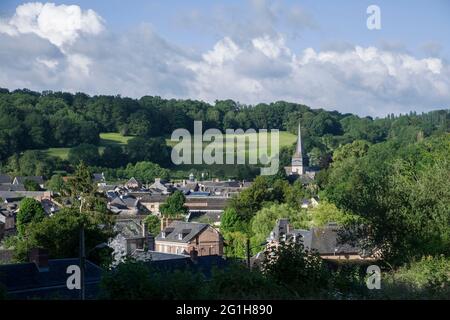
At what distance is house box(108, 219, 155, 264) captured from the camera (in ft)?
84.9

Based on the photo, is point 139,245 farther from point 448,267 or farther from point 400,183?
point 448,267

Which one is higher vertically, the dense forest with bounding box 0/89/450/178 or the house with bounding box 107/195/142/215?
the dense forest with bounding box 0/89/450/178

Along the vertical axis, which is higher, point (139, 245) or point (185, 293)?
point (185, 293)

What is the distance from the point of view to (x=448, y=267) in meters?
12.4

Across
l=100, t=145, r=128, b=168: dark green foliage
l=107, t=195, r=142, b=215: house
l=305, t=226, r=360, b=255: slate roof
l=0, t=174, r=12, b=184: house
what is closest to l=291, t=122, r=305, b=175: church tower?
l=100, t=145, r=128, b=168: dark green foliage

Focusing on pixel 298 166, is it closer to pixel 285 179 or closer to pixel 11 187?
pixel 285 179

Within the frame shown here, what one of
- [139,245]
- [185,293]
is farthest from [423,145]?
[185,293]

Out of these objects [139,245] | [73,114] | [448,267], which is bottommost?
[139,245]

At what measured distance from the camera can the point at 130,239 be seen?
28938 millimetres

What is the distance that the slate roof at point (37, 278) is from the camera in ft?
48.4

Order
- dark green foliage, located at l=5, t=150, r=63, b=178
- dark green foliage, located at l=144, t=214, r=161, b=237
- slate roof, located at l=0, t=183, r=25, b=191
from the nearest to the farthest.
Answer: dark green foliage, located at l=144, t=214, r=161, b=237 < slate roof, located at l=0, t=183, r=25, b=191 < dark green foliage, located at l=5, t=150, r=63, b=178

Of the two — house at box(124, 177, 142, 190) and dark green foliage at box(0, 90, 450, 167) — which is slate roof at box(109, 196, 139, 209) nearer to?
dark green foliage at box(0, 90, 450, 167)

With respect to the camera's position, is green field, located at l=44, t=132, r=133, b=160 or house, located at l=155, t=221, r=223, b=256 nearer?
house, located at l=155, t=221, r=223, b=256
